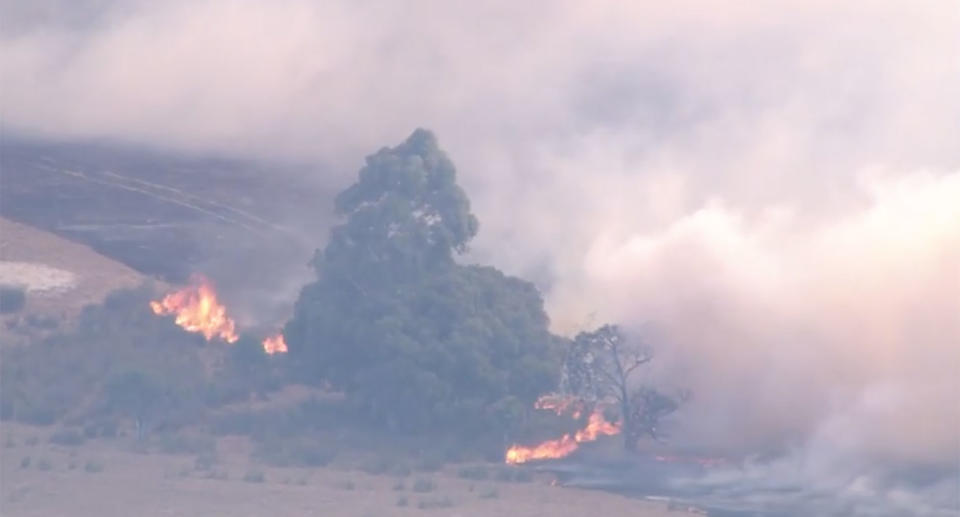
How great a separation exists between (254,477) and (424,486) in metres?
3.44

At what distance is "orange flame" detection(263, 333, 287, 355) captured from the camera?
44.3m

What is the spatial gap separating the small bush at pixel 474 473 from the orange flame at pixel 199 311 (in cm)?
1231

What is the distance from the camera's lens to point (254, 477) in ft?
111

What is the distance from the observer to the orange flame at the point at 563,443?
38.8m

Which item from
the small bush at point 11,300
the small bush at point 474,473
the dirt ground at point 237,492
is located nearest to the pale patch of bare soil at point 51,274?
the small bush at point 11,300

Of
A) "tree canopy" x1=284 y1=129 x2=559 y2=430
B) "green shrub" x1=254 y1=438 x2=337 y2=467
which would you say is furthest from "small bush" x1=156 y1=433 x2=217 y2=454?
"tree canopy" x1=284 y1=129 x2=559 y2=430

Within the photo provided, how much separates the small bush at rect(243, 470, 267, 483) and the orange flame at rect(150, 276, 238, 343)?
41.3 ft

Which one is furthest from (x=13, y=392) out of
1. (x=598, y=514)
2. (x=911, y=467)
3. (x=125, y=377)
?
(x=911, y=467)

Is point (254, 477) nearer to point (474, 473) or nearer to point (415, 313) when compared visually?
point (474, 473)

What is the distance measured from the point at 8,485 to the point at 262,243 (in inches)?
765

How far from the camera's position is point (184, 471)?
34281mm

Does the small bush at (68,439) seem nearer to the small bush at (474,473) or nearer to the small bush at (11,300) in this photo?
the small bush at (474,473)

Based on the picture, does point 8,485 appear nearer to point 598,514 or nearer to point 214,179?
point 598,514

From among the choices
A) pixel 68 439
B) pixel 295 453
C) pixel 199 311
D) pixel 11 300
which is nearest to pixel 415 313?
pixel 295 453
